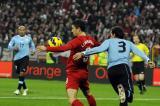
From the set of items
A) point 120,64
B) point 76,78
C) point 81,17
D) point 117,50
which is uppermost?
point 81,17

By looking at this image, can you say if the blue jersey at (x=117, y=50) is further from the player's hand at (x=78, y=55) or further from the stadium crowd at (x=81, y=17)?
the stadium crowd at (x=81, y=17)

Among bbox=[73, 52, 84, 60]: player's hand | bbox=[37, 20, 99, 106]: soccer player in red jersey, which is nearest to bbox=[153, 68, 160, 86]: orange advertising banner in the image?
bbox=[37, 20, 99, 106]: soccer player in red jersey

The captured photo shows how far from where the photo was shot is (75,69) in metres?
14.8

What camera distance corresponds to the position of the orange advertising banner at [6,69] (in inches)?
1388

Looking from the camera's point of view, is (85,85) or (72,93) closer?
(72,93)

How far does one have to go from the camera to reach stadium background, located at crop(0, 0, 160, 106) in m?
32.8

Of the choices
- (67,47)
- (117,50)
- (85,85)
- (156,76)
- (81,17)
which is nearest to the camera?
(67,47)

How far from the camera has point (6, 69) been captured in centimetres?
3534

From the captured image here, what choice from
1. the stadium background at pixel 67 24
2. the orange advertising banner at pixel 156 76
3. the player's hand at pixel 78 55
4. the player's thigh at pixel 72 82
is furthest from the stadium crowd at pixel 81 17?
the player's hand at pixel 78 55

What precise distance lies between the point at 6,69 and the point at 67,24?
21.4ft

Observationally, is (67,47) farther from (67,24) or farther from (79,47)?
(67,24)

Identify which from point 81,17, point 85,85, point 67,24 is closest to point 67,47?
point 85,85

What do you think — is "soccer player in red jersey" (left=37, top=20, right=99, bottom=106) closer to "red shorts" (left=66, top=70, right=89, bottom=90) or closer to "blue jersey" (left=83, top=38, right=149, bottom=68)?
"red shorts" (left=66, top=70, right=89, bottom=90)

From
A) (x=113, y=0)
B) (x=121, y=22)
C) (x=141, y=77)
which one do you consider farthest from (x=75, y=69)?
(x=113, y=0)
